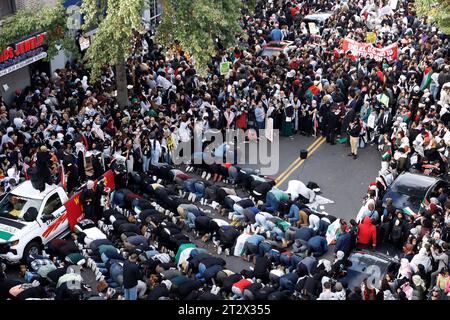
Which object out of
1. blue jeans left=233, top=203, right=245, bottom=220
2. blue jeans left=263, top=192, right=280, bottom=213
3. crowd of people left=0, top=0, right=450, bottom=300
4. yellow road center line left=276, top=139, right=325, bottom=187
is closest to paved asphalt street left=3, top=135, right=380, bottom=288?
yellow road center line left=276, top=139, right=325, bottom=187

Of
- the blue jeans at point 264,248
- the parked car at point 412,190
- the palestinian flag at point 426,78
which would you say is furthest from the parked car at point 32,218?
the palestinian flag at point 426,78

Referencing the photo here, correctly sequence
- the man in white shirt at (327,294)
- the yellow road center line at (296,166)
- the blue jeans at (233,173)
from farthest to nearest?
the yellow road center line at (296,166) < the blue jeans at (233,173) < the man in white shirt at (327,294)

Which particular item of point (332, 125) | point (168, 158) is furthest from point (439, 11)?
point (168, 158)

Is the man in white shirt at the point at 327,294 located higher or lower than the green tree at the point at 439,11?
lower

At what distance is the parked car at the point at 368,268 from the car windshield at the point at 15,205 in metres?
7.33

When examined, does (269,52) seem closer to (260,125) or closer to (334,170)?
(260,125)

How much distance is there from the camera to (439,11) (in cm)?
2578

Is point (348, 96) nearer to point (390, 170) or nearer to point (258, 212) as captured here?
point (390, 170)

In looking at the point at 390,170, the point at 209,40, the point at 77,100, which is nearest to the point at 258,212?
the point at 390,170

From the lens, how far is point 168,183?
21.3m

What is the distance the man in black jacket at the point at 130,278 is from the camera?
1578cm

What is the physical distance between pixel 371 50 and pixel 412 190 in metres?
9.28

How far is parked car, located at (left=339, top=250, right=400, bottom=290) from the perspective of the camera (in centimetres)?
1636

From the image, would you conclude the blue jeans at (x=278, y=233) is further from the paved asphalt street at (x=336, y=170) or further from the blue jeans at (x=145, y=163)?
the blue jeans at (x=145, y=163)
